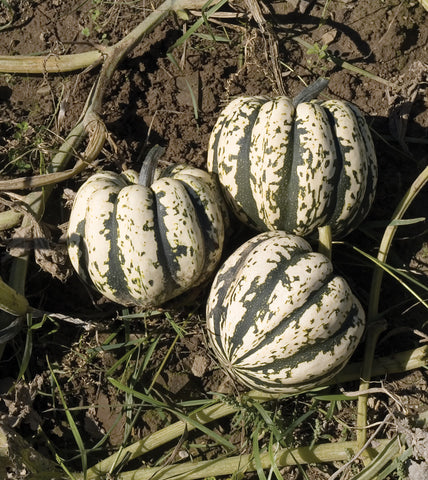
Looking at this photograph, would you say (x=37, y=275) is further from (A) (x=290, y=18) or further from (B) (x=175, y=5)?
(A) (x=290, y=18)

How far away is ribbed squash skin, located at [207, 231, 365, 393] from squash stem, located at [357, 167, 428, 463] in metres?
0.33

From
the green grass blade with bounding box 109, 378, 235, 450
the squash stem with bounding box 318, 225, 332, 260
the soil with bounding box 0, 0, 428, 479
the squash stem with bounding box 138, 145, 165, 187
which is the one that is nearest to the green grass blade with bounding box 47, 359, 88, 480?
the soil with bounding box 0, 0, 428, 479

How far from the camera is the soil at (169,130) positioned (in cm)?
390

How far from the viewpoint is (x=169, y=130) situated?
4312 millimetres

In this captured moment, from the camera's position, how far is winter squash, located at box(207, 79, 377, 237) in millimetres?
3416

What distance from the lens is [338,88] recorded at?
430 cm

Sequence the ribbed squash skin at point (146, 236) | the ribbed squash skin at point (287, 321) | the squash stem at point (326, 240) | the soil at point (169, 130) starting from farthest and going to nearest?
the soil at point (169, 130) < the squash stem at point (326, 240) < the ribbed squash skin at point (146, 236) < the ribbed squash skin at point (287, 321)

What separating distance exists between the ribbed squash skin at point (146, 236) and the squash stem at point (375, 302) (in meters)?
0.91

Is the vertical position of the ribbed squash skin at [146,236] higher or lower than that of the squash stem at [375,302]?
higher

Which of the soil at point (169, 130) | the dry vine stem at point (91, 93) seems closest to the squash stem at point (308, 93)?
the soil at point (169, 130)

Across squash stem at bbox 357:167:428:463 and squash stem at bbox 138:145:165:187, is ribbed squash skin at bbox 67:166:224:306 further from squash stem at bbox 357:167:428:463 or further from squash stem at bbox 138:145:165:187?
squash stem at bbox 357:167:428:463

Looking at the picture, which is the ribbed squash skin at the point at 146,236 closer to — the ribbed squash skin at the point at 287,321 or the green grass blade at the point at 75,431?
the ribbed squash skin at the point at 287,321

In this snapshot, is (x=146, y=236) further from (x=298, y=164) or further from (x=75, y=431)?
(x=75, y=431)

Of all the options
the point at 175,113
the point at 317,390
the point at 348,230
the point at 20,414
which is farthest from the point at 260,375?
the point at 175,113
